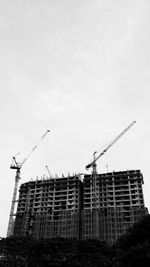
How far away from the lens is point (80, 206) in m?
134

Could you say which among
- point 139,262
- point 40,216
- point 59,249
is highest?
point 40,216

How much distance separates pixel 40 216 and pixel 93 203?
25.0 meters

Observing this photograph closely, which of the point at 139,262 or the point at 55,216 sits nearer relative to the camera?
the point at 139,262

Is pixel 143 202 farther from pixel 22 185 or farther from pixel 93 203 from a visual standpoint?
pixel 22 185

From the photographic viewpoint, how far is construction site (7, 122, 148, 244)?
402 ft

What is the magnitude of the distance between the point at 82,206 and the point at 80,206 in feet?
4.59

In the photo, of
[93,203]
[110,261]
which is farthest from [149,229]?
[93,203]

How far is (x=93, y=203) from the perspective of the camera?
130625 mm

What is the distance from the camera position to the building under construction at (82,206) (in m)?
122

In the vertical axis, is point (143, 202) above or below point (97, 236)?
above

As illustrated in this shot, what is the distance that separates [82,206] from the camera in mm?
135375

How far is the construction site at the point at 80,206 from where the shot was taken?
122387mm

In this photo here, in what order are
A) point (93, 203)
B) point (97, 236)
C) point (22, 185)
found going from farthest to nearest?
point (22, 185)
point (93, 203)
point (97, 236)

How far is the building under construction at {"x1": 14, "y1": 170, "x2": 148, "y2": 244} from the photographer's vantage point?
122m
